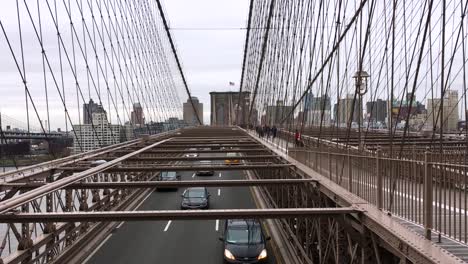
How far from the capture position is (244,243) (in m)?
18.3

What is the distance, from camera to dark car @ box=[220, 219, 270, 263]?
17562mm

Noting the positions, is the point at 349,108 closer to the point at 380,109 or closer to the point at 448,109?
the point at 380,109

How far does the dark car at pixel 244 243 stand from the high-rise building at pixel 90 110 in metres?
6.81

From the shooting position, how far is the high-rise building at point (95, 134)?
19.9 meters

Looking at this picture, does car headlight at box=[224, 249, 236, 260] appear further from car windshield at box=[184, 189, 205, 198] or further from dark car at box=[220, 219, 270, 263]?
car windshield at box=[184, 189, 205, 198]

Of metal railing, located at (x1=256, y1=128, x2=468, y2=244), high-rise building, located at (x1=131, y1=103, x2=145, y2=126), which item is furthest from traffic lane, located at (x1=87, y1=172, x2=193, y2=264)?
metal railing, located at (x1=256, y1=128, x2=468, y2=244)

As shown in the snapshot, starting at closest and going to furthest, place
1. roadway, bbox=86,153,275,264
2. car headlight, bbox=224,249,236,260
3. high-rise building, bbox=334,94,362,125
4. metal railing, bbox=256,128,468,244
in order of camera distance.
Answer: metal railing, bbox=256,128,468,244
high-rise building, bbox=334,94,362,125
car headlight, bbox=224,249,236,260
roadway, bbox=86,153,275,264

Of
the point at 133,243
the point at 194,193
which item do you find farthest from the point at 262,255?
the point at 194,193

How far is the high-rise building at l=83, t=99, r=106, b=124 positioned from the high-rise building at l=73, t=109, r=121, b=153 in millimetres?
175

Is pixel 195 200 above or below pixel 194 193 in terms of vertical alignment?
below

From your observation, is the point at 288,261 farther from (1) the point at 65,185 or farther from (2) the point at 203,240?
(1) the point at 65,185

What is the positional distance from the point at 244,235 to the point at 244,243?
73 centimetres

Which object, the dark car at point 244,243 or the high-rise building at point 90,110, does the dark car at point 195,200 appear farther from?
the dark car at point 244,243

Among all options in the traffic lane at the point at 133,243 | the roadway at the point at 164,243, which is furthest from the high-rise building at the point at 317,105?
the traffic lane at the point at 133,243
